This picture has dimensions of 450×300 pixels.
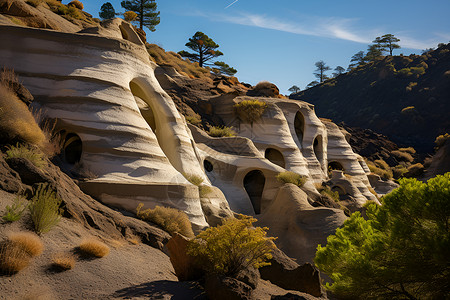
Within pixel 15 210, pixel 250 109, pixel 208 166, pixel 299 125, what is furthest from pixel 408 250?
pixel 299 125

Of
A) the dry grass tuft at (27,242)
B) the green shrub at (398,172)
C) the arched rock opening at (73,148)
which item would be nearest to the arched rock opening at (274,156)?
the arched rock opening at (73,148)

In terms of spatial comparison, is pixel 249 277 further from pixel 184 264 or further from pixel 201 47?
pixel 201 47

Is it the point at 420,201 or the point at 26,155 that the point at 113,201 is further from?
the point at 420,201

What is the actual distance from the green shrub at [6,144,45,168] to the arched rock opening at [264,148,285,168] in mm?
18784

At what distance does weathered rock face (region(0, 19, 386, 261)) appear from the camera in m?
10.7

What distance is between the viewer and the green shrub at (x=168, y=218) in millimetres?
9562

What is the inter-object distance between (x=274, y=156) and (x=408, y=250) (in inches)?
803

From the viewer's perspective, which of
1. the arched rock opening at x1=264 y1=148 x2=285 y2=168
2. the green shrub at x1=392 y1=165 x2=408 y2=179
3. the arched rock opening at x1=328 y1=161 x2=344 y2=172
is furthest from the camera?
the green shrub at x1=392 y1=165 x2=408 y2=179

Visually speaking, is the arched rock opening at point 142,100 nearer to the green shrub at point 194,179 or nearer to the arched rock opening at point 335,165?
the green shrub at point 194,179

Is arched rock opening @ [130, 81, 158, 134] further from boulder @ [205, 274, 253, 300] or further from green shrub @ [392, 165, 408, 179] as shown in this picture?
green shrub @ [392, 165, 408, 179]

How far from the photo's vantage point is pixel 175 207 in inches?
421

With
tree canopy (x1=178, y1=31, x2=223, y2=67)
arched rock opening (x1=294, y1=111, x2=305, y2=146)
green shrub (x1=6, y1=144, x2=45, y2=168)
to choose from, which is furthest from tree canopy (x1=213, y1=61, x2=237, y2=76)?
green shrub (x1=6, y1=144, x2=45, y2=168)

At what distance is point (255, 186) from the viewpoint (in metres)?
20.8

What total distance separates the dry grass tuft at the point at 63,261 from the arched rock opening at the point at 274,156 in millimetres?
20197
